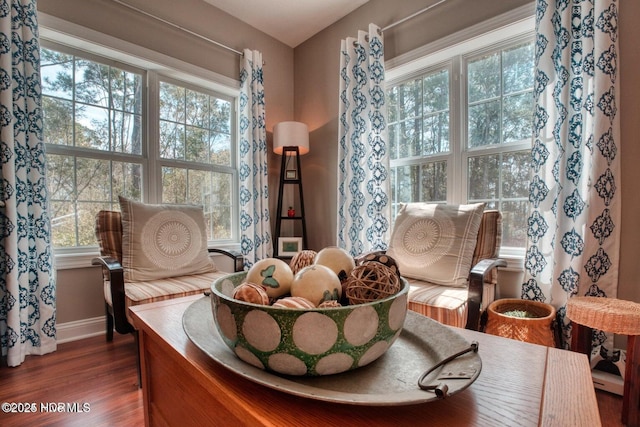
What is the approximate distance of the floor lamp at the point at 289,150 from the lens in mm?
2916

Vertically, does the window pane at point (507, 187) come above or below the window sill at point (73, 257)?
above

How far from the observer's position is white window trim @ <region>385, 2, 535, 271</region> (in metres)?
1.98

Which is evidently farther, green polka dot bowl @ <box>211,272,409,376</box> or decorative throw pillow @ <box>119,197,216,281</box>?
decorative throw pillow @ <box>119,197,216,281</box>

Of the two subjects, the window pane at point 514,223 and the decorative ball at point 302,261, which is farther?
the window pane at point 514,223

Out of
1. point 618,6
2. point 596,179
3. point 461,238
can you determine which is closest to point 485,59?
point 618,6

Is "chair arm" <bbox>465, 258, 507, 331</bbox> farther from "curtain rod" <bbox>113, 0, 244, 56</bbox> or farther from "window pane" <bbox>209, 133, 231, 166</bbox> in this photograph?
"curtain rod" <bbox>113, 0, 244, 56</bbox>

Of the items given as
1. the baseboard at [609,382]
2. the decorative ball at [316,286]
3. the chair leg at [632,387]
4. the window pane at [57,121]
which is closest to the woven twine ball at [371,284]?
the decorative ball at [316,286]

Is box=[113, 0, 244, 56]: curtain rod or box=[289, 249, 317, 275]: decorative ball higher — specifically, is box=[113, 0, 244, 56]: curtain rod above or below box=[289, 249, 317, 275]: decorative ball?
above

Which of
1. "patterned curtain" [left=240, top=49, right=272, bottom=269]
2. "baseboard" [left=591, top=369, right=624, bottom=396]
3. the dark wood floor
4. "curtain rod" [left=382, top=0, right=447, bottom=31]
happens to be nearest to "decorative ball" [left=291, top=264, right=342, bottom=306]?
the dark wood floor

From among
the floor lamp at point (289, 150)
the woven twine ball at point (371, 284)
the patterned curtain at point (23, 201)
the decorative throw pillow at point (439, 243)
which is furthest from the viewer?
the floor lamp at point (289, 150)

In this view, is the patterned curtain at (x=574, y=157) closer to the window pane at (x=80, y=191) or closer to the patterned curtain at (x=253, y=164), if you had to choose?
the patterned curtain at (x=253, y=164)

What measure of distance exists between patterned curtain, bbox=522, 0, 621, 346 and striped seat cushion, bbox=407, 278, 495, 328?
1.37 ft

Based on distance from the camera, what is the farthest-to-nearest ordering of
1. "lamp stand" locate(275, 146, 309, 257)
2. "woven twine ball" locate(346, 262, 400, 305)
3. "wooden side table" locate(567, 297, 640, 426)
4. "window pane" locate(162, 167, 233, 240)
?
"lamp stand" locate(275, 146, 309, 257) → "window pane" locate(162, 167, 233, 240) → "wooden side table" locate(567, 297, 640, 426) → "woven twine ball" locate(346, 262, 400, 305)

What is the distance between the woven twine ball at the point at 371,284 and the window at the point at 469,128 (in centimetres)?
200
